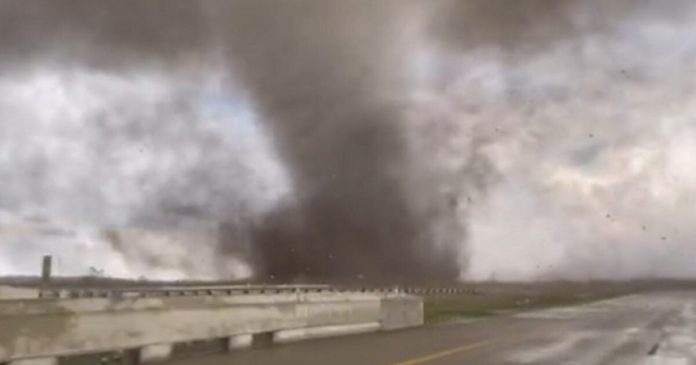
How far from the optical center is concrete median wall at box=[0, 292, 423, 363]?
42.9 feet

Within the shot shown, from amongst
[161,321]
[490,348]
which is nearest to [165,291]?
[490,348]

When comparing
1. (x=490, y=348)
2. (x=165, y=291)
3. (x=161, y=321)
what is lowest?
(x=490, y=348)

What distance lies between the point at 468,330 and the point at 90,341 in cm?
1611

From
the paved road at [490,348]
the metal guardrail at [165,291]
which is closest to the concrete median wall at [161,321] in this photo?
the paved road at [490,348]

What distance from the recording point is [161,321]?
53.8 feet

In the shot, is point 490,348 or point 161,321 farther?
point 490,348

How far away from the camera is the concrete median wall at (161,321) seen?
42.9 feet

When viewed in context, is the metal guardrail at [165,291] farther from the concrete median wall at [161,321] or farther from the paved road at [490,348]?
the paved road at [490,348]

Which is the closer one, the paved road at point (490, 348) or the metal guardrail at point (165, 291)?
the paved road at point (490, 348)

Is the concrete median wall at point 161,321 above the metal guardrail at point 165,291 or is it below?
below

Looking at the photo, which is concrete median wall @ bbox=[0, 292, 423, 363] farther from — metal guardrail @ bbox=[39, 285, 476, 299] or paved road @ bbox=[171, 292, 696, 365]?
metal guardrail @ bbox=[39, 285, 476, 299]

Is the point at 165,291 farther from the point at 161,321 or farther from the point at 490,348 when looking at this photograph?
the point at 161,321

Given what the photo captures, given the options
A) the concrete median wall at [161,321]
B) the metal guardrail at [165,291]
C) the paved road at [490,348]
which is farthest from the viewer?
the metal guardrail at [165,291]

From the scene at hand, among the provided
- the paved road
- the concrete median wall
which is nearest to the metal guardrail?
the concrete median wall
